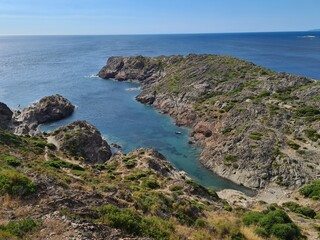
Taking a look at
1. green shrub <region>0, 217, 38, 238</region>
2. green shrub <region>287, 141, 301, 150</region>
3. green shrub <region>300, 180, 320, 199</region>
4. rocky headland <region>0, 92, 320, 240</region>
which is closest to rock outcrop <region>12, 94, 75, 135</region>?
rocky headland <region>0, 92, 320, 240</region>

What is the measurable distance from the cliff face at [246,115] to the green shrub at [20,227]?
52642mm

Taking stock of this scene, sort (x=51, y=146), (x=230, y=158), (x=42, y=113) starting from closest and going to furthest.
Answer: (x=51, y=146) → (x=230, y=158) → (x=42, y=113)

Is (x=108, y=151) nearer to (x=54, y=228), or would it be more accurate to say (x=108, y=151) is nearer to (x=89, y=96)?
(x=54, y=228)

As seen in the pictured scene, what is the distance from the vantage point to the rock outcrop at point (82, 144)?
67.2 m

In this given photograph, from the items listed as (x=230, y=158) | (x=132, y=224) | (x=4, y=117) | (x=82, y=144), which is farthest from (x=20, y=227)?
(x=4, y=117)

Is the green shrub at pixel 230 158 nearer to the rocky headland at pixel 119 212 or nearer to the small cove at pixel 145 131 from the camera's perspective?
the small cove at pixel 145 131

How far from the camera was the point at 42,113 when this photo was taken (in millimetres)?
100312

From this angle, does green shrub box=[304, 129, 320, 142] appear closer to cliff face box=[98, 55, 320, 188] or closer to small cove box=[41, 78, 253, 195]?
cliff face box=[98, 55, 320, 188]

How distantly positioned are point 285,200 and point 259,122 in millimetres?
29257

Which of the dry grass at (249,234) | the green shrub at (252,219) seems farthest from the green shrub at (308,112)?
the dry grass at (249,234)

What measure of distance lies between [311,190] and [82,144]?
150 ft


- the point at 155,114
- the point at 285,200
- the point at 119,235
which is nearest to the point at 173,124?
the point at 155,114

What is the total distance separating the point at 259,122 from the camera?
8056 centimetres

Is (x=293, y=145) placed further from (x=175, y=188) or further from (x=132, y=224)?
(x=132, y=224)
